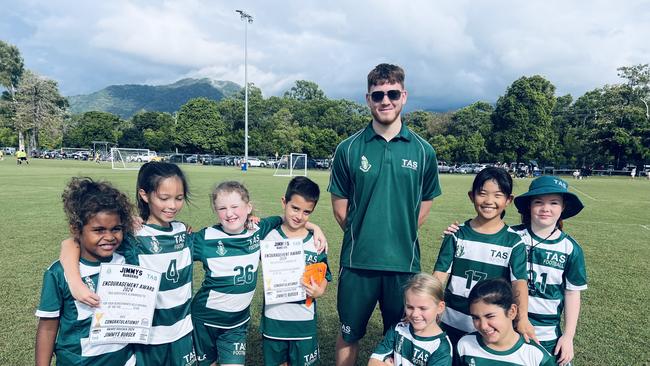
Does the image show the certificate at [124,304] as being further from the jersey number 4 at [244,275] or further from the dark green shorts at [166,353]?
the jersey number 4 at [244,275]

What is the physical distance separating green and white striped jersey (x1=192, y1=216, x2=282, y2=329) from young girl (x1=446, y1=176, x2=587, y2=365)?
2.21 metres

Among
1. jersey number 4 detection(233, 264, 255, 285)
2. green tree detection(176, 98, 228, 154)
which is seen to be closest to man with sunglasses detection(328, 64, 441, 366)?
jersey number 4 detection(233, 264, 255, 285)

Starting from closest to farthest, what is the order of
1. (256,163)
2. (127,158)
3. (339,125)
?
1. (127,158)
2. (256,163)
3. (339,125)

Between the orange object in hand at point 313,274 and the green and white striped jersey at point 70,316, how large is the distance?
143cm

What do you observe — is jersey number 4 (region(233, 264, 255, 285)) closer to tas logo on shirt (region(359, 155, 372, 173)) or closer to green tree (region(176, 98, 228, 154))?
tas logo on shirt (region(359, 155, 372, 173))

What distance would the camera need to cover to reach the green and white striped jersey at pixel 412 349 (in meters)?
2.69

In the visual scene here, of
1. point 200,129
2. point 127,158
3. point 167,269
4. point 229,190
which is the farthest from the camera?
point 200,129

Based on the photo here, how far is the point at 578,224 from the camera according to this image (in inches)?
495

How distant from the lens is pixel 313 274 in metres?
3.24

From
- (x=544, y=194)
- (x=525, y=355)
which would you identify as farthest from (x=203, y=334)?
(x=544, y=194)

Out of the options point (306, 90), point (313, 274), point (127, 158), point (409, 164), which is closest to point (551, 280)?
point (409, 164)

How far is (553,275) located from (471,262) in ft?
1.95

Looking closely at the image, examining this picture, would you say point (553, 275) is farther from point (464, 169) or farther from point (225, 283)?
point (464, 169)

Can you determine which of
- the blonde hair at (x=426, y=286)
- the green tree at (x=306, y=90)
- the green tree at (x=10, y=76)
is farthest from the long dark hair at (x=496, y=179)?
the green tree at (x=306, y=90)
